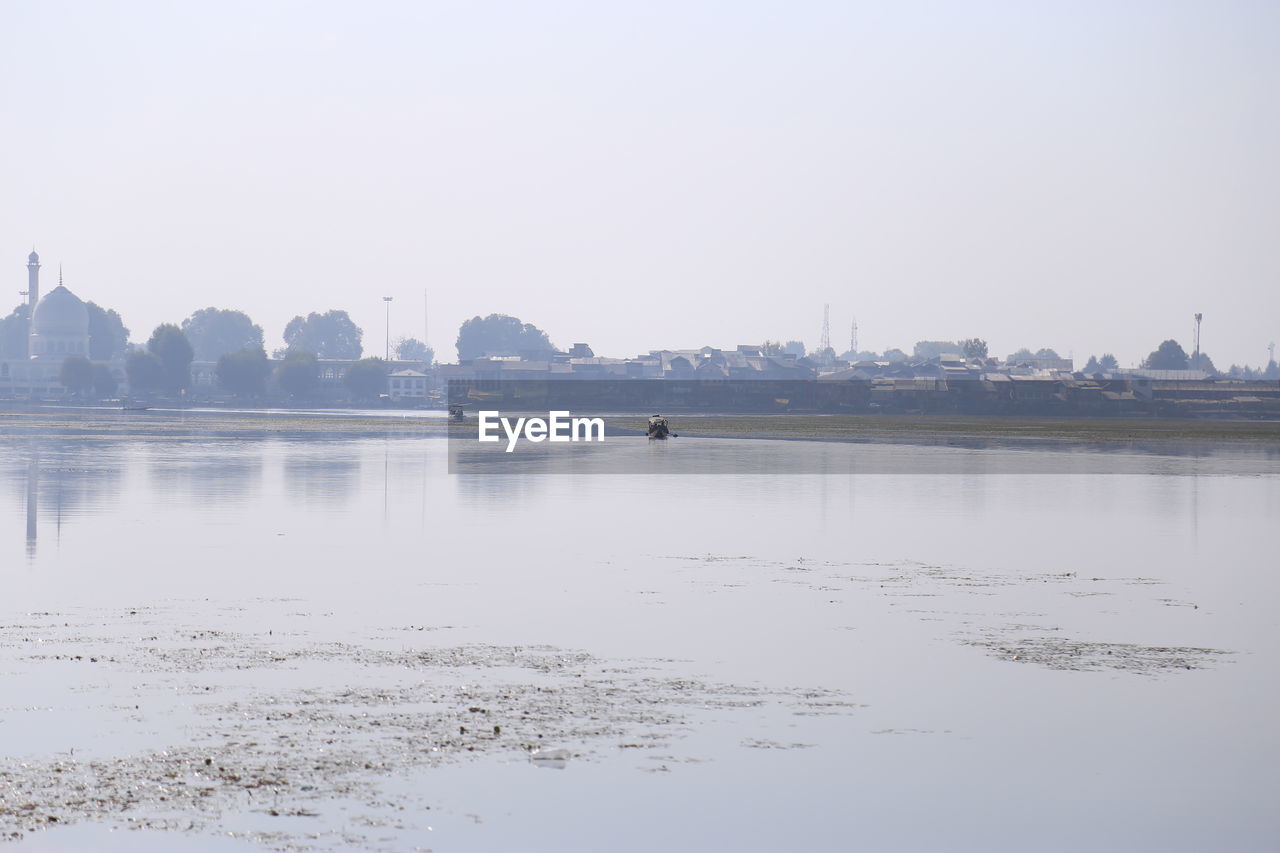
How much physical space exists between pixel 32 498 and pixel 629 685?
71.5ft

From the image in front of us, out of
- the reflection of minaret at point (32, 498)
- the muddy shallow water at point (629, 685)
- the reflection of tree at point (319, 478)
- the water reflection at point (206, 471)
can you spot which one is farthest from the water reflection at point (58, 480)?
the reflection of tree at point (319, 478)

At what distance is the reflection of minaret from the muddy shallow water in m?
0.21

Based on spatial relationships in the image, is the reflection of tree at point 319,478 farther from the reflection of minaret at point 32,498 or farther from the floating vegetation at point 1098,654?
the floating vegetation at point 1098,654

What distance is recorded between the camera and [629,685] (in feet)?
41.1

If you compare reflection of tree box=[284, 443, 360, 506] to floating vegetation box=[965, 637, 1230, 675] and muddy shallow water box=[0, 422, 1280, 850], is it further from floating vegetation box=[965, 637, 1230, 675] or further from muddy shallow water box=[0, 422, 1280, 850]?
floating vegetation box=[965, 637, 1230, 675]

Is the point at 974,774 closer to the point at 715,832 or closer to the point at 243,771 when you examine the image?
the point at 715,832

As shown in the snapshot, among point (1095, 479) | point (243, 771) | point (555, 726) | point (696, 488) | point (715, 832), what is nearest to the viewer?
point (715, 832)

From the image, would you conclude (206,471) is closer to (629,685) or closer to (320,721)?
(629,685)

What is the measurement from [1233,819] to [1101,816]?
81 centimetres

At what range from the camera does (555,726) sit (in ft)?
36.1

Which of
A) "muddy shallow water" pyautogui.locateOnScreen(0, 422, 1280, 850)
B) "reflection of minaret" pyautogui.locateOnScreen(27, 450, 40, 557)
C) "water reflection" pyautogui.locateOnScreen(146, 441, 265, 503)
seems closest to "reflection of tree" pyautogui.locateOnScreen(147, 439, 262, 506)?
"water reflection" pyautogui.locateOnScreen(146, 441, 265, 503)

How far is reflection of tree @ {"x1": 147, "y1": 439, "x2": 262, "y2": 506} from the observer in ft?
107

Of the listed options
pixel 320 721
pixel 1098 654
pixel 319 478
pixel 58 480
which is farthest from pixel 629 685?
pixel 58 480

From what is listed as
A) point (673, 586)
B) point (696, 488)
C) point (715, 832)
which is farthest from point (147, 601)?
point (696, 488)
